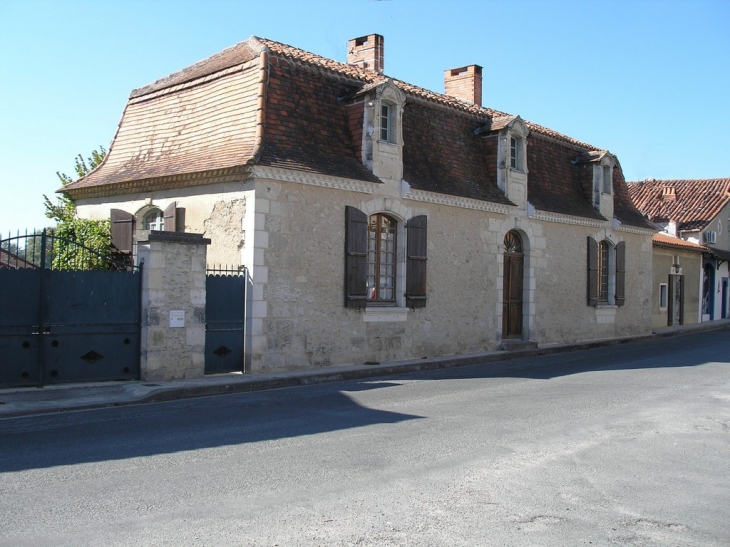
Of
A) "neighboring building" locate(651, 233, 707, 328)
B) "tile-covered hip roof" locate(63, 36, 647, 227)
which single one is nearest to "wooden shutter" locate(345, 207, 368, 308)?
"tile-covered hip roof" locate(63, 36, 647, 227)

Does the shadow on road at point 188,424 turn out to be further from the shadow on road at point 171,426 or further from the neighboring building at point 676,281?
the neighboring building at point 676,281

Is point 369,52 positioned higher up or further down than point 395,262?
Answer: higher up

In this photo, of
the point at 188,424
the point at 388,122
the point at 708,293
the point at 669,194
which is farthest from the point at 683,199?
the point at 188,424

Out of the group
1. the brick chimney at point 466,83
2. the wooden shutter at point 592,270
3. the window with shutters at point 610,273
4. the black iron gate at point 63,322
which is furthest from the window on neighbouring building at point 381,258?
the window with shutters at point 610,273

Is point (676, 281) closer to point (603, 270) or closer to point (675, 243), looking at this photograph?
point (675, 243)

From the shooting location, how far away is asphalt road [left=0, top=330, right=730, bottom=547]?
4703 millimetres

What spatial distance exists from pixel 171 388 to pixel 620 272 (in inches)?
625

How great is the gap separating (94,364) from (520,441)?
658 centimetres

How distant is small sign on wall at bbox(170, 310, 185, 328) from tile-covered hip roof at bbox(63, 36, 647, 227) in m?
2.65

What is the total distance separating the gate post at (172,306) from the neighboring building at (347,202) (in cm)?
99

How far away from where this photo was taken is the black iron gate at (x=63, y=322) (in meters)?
10.0

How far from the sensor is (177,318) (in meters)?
11.1

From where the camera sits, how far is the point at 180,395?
1015 centimetres

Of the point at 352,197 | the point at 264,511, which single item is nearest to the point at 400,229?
the point at 352,197
